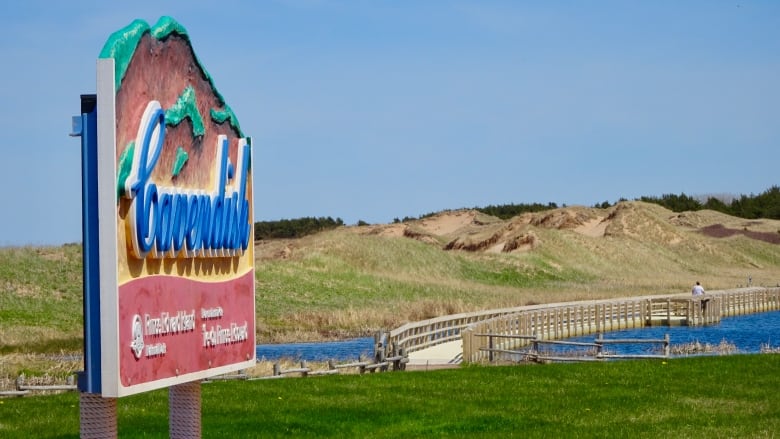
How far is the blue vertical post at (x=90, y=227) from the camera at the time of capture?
10.6m

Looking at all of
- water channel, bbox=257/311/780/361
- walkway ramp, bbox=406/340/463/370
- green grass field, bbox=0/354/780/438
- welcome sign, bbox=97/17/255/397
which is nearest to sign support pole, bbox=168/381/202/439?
welcome sign, bbox=97/17/255/397

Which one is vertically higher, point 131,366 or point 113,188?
point 113,188

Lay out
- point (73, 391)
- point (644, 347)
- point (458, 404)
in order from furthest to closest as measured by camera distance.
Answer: point (644, 347) → point (73, 391) → point (458, 404)

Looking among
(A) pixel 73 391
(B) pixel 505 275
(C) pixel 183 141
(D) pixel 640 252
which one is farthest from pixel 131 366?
(D) pixel 640 252

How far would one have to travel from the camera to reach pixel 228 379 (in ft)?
91.7

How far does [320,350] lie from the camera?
4738 centimetres

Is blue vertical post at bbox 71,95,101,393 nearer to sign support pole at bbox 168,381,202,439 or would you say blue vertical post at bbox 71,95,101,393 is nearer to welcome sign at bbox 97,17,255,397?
welcome sign at bbox 97,17,255,397

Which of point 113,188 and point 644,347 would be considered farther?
point 644,347

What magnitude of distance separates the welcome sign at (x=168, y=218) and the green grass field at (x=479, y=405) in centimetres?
583

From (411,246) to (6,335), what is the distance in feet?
199

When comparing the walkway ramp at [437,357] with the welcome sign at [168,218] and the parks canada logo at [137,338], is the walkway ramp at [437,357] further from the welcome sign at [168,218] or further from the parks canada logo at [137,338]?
the parks canada logo at [137,338]

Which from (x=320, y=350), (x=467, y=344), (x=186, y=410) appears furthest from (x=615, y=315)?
(x=186, y=410)

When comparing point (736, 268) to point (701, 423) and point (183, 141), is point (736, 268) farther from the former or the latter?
point (183, 141)

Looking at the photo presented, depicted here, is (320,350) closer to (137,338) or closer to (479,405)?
(479,405)
